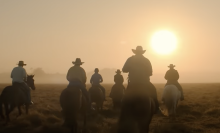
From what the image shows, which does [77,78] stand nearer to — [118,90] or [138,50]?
[138,50]

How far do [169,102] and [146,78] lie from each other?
7003 mm

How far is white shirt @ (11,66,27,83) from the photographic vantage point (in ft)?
44.3

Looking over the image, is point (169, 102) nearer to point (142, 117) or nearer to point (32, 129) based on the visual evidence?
point (32, 129)

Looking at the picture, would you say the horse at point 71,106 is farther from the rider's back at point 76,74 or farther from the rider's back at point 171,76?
the rider's back at point 171,76

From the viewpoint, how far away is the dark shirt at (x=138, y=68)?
305 inches

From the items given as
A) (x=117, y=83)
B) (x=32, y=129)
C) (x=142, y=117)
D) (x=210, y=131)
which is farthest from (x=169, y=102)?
(x=142, y=117)

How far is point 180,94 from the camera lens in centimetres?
1549

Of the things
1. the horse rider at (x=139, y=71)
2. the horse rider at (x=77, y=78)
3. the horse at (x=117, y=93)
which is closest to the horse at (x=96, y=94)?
the horse at (x=117, y=93)

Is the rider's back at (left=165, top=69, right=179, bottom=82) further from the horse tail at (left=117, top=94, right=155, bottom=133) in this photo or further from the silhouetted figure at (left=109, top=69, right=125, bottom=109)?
the horse tail at (left=117, top=94, right=155, bottom=133)

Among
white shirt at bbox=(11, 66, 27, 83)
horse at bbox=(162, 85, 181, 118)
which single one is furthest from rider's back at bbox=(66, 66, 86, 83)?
horse at bbox=(162, 85, 181, 118)

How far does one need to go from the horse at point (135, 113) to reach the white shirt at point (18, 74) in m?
7.85

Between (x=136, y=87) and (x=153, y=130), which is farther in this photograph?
(x=153, y=130)

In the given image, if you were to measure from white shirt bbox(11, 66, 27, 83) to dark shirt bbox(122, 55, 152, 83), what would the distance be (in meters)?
7.32

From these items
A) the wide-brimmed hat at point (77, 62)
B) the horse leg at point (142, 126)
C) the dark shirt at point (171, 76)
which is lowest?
the horse leg at point (142, 126)
